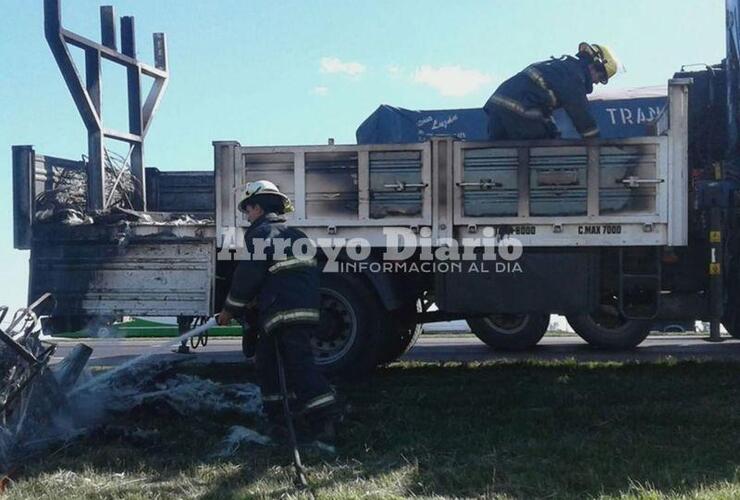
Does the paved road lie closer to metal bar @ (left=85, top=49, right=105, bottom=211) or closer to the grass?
metal bar @ (left=85, top=49, right=105, bottom=211)

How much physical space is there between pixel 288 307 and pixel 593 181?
322 cm

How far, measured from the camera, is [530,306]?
24.7 feet

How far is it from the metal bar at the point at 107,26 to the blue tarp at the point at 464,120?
15.7ft

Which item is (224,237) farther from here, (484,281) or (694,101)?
(694,101)

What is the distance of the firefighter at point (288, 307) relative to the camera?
213 inches

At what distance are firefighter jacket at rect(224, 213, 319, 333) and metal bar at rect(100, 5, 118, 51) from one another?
16.0 ft

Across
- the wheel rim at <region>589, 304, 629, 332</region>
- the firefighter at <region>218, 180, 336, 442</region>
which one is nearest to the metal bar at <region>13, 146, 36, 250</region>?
the firefighter at <region>218, 180, 336, 442</region>

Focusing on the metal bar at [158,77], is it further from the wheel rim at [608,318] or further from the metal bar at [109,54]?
the wheel rim at [608,318]

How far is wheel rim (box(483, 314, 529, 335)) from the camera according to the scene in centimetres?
994

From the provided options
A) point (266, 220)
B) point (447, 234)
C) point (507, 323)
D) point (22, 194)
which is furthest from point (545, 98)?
point (22, 194)

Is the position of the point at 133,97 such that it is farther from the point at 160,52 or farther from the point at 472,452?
the point at 472,452

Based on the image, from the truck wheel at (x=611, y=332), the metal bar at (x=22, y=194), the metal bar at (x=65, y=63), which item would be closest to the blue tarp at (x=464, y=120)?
the truck wheel at (x=611, y=332)

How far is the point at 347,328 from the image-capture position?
7.84 meters

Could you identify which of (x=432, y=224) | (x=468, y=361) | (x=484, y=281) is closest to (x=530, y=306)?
(x=484, y=281)
